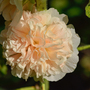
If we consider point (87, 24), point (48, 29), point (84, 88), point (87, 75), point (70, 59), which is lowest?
point (84, 88)

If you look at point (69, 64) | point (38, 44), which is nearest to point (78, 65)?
point (69, 64)

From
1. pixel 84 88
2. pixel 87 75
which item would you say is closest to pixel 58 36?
pixel 87 75

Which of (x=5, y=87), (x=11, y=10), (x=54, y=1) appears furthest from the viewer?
(x=5, y=87)

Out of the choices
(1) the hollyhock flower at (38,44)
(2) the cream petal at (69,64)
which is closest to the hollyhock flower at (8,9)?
(1) the hollyhock flower at (38,44)

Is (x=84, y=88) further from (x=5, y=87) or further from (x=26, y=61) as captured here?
(x=26, y=61)

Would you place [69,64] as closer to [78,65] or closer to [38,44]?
[38,44]

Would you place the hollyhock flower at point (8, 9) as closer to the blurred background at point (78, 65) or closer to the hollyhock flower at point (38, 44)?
the hollyhock flower at point (38, 44)
